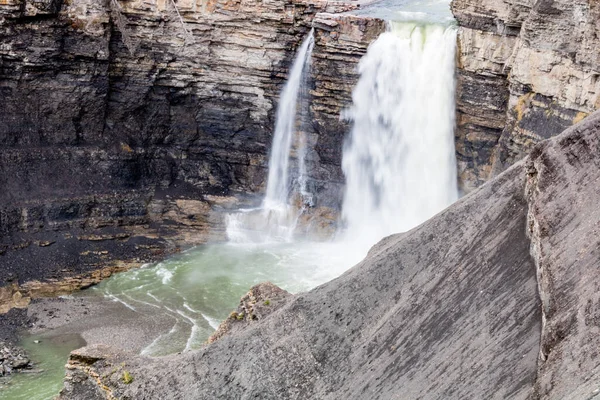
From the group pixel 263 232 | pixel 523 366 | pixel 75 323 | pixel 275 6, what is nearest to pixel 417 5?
pixel 275 6

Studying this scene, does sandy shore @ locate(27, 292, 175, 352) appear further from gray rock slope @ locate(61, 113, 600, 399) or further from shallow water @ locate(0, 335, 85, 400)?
gray rock slope @ locate(61, 113, 600, 399)

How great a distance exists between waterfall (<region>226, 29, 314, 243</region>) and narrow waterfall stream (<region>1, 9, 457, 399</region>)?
0.15 ft

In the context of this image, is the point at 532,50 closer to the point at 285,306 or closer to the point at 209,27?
the point at 209,27

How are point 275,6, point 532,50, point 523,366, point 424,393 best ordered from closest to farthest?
point 523,366 → point 424,393 → point 532,50 → point 275,6

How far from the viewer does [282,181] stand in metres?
38.7

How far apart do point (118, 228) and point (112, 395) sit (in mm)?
20753

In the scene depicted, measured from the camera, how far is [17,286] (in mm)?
31938

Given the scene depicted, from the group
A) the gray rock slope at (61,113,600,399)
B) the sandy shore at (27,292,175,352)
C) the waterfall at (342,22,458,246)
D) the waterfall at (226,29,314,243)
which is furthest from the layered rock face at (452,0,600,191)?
the sandy shore at (27,292,175,352)

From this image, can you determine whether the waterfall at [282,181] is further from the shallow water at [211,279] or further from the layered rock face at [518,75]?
the layered rock face at [518,75]

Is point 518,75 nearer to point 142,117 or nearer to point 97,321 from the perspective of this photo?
point 142,117

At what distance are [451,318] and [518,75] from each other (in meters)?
18.1

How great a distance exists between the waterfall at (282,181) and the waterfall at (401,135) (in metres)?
2.36

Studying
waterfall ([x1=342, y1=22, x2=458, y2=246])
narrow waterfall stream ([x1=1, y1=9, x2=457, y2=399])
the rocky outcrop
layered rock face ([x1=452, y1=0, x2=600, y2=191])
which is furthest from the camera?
waterfall ([x1=342, y1=22, x2=458, y2=246])

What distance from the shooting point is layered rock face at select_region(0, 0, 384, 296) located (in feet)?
114
